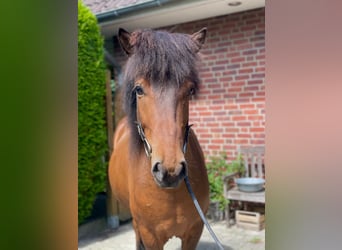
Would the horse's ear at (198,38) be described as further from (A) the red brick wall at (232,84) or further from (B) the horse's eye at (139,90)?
(A) the red brick wall at (232,84)

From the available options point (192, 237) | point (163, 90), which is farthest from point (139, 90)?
point (192, 237)

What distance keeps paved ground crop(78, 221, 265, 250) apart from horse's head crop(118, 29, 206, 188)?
5.20 feet

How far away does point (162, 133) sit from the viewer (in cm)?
125

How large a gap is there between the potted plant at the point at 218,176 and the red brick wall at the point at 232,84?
104 mm

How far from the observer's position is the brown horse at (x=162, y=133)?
4.10ft

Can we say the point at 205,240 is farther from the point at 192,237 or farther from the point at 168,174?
the point at 168,174

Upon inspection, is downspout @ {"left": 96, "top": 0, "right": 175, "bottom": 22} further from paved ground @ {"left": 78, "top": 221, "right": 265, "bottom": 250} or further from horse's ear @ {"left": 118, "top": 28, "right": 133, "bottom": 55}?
paved ground @ {"left": 78, "top": 221, "right": 265, "bottom": 250}

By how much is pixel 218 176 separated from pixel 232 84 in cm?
98

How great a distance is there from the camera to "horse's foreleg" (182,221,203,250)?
5.48ft

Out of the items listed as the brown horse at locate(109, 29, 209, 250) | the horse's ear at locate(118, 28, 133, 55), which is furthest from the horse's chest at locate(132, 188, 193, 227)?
the horse's ear at locate(118, 28, 133, 55)
